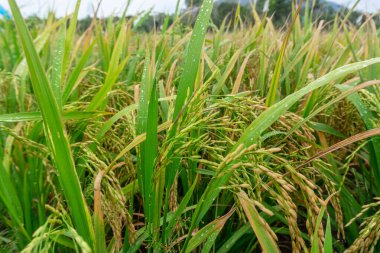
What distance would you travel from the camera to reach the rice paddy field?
0.62 m

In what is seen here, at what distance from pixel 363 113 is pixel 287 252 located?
1.30 feet

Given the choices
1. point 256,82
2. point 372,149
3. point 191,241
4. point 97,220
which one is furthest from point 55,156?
point 256,82

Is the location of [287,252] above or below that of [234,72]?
below

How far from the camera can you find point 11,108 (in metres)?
1.21

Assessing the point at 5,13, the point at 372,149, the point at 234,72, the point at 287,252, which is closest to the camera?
the point at 372,149

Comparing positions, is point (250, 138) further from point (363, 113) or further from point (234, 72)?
point (234, 72)

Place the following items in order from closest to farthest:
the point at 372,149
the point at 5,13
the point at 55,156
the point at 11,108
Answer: the point at 55,156, the point at 372,149, the point at 11,108, the point at 5,13

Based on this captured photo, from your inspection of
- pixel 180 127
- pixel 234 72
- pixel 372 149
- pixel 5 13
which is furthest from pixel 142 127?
pixel 5 13

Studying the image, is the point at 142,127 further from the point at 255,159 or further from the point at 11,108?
the point at 11,108

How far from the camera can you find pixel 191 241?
28.7 inches

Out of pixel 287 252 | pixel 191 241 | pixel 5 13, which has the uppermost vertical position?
pixel 5 13

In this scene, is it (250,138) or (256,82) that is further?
(256,82)

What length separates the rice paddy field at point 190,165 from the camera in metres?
0.62

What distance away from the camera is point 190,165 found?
868 mm
